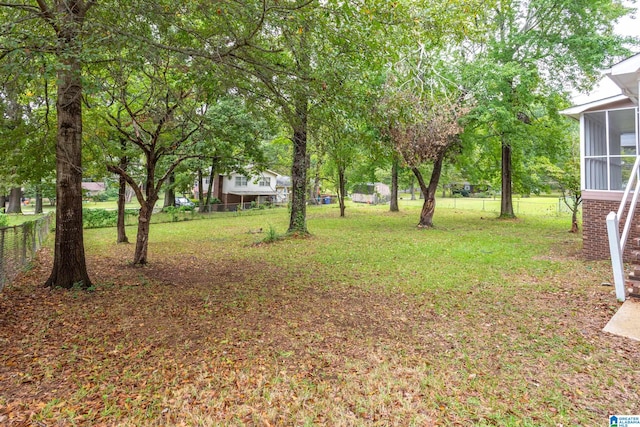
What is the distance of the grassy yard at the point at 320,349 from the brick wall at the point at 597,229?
1106mm

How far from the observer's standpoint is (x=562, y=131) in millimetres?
18938

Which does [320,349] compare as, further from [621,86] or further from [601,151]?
[601,151]

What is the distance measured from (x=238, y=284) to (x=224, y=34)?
192 inches

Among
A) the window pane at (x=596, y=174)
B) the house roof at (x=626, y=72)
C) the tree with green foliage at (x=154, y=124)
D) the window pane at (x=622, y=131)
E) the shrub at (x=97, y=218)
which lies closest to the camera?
the house roof at (x=626, y=72)

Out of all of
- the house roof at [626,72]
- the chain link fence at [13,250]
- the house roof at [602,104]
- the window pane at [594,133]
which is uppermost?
the house roof at [602,104]

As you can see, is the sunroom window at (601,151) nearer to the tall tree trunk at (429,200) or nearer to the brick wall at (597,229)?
the brick wall at (597,229)

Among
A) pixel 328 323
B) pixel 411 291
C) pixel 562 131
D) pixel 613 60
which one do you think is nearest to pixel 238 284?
pixel 328 323

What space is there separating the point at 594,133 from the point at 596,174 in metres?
1.16

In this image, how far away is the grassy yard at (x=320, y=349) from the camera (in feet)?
10.2

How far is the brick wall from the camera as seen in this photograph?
873cm

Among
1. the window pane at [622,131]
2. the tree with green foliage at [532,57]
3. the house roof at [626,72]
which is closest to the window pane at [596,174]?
the window pane at [622,131]

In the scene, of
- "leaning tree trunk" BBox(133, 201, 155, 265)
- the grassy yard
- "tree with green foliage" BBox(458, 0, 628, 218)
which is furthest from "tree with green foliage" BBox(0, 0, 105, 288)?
"tree with green foliage" BBox(458, 0, 628, 218)

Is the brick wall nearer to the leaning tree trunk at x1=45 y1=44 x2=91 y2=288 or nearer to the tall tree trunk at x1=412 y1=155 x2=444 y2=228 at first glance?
the tall tree trunk at x1=412 y1=155 x2=444 y2=228

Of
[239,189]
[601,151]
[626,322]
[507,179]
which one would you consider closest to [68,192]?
[626,322]
